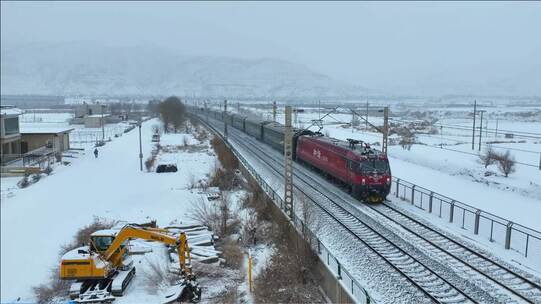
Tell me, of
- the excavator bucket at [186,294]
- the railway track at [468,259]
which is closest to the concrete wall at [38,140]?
the excavator bucket at [186,294]

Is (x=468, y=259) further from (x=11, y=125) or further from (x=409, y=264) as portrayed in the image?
(x=11, y=125)

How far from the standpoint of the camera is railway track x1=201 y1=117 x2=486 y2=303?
1427 centimetres

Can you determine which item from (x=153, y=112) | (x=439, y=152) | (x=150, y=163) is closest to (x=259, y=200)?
(x=150, y=163)

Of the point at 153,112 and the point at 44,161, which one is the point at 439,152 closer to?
the point at 44,161

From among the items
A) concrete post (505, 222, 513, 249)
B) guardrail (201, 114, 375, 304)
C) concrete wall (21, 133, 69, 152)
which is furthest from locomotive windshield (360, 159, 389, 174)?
concrete wall (21, 133, 69, 152)

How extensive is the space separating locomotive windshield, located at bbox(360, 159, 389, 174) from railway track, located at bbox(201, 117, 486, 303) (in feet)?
11.3

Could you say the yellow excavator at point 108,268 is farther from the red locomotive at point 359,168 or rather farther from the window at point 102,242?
the red locomotive at point 359,168

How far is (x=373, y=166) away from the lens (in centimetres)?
2708

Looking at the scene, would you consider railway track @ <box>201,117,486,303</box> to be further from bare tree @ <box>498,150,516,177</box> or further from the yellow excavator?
bare tree @ <box>498,150,516,177</box>

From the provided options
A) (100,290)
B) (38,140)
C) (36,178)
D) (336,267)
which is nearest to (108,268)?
(100,290)

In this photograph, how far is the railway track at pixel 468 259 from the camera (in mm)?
14766

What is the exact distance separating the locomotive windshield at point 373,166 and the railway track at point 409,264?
3.45 metres

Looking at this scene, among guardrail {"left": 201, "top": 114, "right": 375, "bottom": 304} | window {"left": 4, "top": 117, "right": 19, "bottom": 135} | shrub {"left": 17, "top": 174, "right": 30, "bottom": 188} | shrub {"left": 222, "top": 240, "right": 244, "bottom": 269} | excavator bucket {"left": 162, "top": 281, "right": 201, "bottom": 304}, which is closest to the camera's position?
guardrail {"left": 201, "top": 114, "right": 375, "bottom": 304}

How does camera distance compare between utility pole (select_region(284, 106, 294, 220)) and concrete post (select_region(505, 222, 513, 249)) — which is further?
utility pole (select_region(284, 106, 294, 220))
